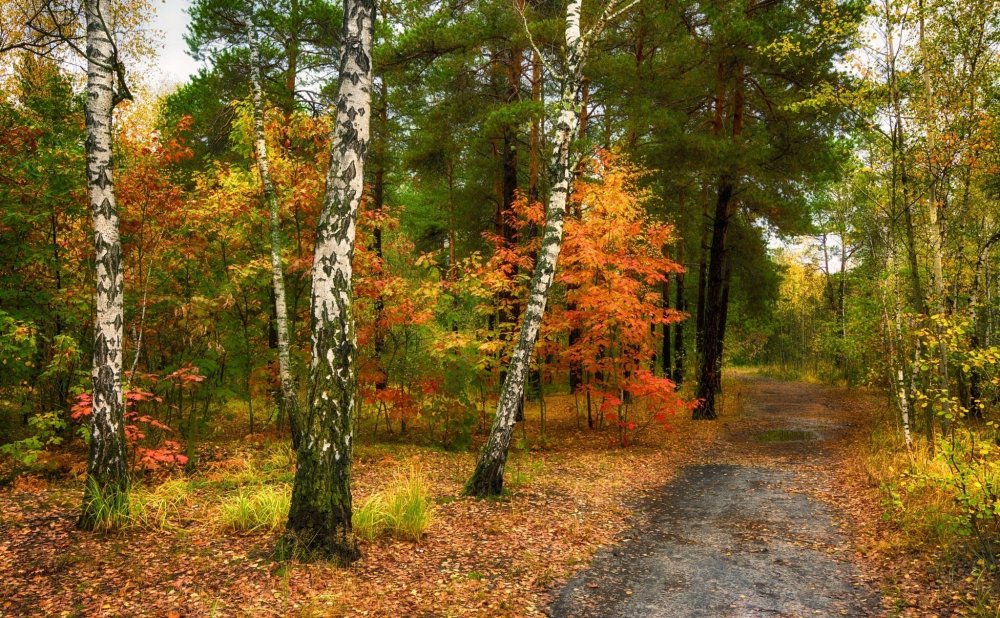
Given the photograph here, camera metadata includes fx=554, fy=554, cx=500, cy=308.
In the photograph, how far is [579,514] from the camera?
7.17 m

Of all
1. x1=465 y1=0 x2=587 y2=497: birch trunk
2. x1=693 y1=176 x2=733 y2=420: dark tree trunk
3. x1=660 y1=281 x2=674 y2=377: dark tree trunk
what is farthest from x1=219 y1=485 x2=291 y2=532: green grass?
x1=660 y1=281 x2=674 y2=377: dark tree trunk

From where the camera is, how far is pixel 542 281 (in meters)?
7.62

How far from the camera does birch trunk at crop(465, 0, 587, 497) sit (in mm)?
7461

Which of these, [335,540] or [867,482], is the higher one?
[335,540]

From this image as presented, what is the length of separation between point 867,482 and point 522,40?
35.5ft

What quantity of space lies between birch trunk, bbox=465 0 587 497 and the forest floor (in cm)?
43

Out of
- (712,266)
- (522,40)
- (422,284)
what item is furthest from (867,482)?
(522,40)

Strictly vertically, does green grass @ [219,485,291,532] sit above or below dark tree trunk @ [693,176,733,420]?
below

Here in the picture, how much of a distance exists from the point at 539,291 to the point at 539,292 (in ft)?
0.05

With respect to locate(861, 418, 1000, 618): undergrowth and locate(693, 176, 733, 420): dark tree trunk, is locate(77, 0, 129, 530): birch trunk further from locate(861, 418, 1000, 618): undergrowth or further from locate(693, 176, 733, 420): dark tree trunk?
locate(693, 176, 733, 420): dark tree trunk

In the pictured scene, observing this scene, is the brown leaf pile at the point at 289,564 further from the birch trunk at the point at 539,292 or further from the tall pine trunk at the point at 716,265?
the tall pine trunk at the point at 716,265

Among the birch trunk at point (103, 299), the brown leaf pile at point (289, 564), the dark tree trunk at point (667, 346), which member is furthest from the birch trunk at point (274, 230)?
the dark tree trunk at point (667, 346)

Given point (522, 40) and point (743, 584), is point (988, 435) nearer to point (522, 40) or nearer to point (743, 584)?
point (743, 584)

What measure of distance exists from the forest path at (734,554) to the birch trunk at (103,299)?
455 centimetres
